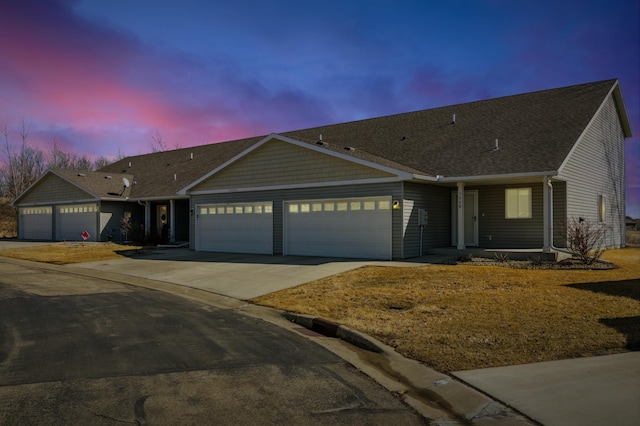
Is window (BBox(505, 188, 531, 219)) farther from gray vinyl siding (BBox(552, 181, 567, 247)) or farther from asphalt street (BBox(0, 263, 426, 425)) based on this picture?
asphalt street (BBox(0, 263, 426, 425))

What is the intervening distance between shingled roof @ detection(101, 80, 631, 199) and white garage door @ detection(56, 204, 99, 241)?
5.43 meters

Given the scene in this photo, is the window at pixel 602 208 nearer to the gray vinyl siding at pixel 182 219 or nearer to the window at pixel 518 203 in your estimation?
the window at pixel 518 203

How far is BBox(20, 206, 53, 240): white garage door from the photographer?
32.6m

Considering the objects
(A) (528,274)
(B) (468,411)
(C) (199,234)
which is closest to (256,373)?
(B) (468,411)

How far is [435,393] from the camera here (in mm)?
5055

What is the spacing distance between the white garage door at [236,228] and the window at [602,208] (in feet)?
46.6

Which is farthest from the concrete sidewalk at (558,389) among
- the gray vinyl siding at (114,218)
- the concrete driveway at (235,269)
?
the gray vinyl siding at (114,218)

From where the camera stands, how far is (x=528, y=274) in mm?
12562

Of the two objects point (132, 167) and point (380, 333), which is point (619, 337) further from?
point (132, 167)

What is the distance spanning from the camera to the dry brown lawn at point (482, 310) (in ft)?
20.7

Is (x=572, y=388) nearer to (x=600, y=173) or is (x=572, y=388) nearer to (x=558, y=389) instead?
(x=558, y=389)

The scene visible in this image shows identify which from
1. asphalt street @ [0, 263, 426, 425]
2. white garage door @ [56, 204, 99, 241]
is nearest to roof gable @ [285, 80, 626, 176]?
asphalt street @ [0, 263, 426, 425]

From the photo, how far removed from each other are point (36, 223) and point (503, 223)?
31.2 m

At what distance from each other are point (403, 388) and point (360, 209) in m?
12.4
